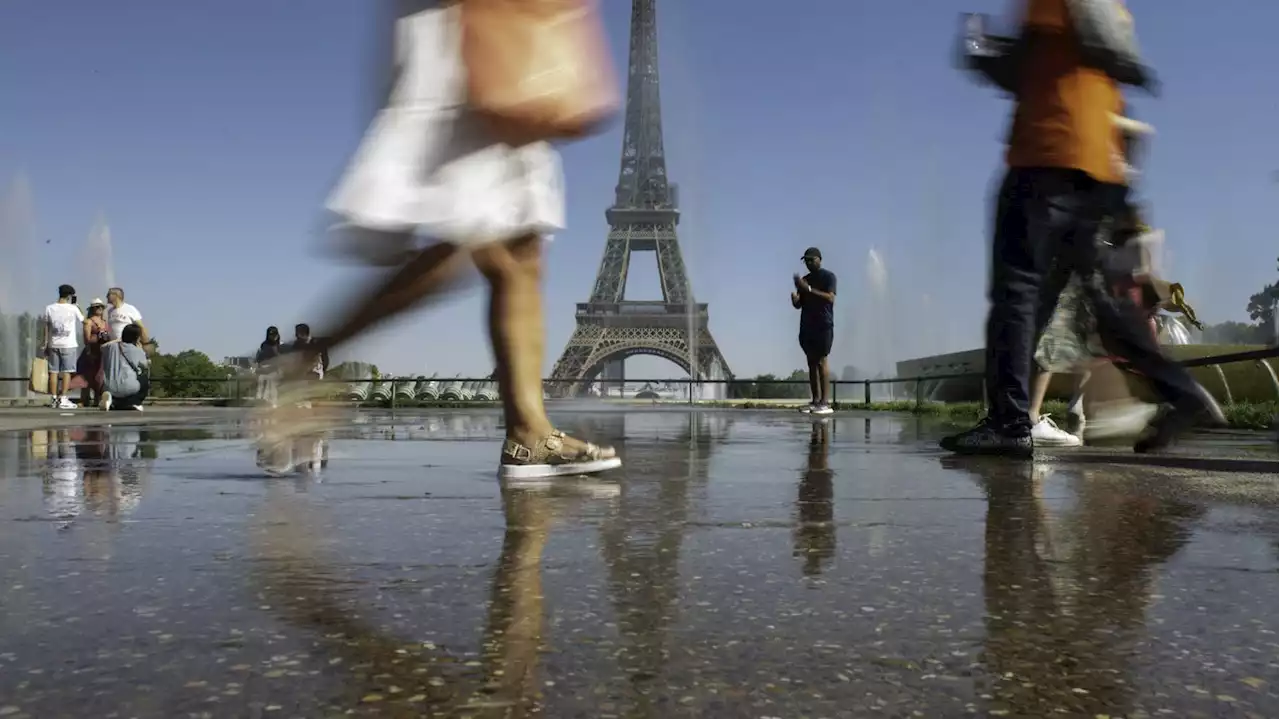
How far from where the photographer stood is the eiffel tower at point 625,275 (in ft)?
158

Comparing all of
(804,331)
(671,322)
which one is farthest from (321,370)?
(671,322)

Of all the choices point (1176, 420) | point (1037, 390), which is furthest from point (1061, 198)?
point (1037, 390)

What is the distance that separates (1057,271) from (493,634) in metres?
4.16

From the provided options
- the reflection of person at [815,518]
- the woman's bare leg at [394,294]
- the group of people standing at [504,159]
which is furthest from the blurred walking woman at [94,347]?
the reflection of person at [815,518]

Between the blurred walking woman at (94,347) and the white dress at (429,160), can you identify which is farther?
the blurred walking woman at (94,347)

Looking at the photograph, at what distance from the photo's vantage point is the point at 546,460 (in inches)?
155

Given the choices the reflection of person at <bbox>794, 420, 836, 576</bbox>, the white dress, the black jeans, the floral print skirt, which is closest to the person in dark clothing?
the white dress

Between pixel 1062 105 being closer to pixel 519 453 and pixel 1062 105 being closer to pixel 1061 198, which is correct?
pixel 1061 198

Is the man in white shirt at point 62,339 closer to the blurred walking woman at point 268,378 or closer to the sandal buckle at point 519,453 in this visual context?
the blurred walking woman at point 268,378

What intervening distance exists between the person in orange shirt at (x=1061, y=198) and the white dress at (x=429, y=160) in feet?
7.43

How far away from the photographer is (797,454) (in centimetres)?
549

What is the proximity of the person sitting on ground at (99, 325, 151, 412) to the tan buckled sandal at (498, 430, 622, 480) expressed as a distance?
33.6 feet

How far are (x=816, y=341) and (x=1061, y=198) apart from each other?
713 cm

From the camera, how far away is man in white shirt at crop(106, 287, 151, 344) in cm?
1288
